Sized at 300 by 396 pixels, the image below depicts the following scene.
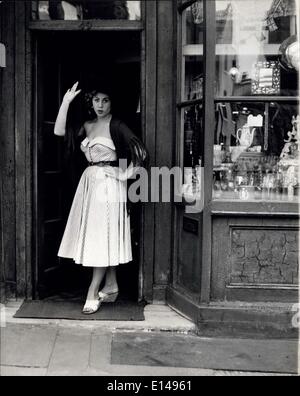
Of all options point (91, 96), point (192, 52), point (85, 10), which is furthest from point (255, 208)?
point (85, 10)

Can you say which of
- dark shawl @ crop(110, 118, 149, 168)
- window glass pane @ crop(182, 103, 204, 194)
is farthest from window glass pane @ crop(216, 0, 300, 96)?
dark shawl @ crop(110, 118, 149, 168)

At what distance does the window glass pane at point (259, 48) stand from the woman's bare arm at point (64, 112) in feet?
4.53

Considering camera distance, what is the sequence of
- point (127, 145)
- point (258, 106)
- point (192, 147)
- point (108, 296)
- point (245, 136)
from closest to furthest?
point (258, 106) → point (245, 136) → point (192, 147) → point (127, 145) → point (108, 296)

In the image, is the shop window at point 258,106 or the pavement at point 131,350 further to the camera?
the shop window at point 258,106

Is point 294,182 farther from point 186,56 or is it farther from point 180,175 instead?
point 186,56

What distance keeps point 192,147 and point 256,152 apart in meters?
0.60

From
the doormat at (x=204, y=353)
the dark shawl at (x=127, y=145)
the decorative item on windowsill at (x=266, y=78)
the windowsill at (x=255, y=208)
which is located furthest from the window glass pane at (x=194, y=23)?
the doormat at (x=204, y=353)

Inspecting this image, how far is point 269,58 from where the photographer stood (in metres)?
5.24

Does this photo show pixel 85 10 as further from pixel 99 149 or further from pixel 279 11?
pixel 279 11

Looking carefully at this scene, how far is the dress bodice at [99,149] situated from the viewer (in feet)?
17.8

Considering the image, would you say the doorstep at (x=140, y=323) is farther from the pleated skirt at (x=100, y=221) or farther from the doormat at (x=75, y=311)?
the pleated skirt at (x=100, y=221)

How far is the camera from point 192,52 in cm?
527

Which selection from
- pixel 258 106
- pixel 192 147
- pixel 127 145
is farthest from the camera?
pixel 127 145
